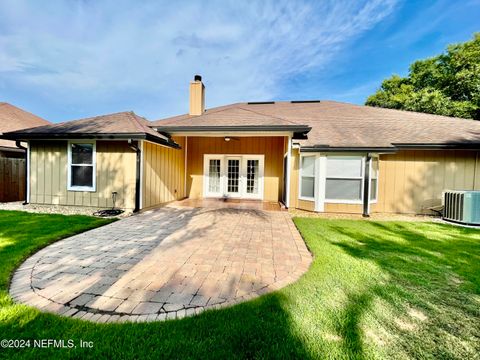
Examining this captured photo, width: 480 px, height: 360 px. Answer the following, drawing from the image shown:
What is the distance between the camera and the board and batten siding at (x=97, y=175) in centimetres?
744

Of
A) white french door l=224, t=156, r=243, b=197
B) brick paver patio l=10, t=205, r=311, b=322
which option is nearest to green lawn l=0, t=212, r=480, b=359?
brick paver patio l=10, t=205, r=311, b=322

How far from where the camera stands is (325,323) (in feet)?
6.83

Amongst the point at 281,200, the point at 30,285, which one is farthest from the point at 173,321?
the point at 281,200

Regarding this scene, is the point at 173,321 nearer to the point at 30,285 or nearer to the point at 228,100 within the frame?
the point at 30,285

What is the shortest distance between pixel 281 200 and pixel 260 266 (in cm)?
739

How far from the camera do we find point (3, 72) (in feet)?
47.7

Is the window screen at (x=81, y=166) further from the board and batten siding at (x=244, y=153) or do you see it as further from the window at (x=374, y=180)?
the window at (x=374, y=180)

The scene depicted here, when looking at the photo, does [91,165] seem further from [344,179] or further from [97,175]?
[344,179]

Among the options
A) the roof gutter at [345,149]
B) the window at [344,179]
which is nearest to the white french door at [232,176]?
the roof gutter at [345,149]

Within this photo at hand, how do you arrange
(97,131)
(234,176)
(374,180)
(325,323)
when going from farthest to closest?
1. (234,176)
2. (374,180)
3. (97,131)
4. (325,323)

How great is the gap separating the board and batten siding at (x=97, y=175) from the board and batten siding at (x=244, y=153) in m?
4.30

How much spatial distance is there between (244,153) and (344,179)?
5000mm

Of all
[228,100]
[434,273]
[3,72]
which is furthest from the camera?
[228,100]

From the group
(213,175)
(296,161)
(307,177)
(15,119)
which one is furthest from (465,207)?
(15,119)
